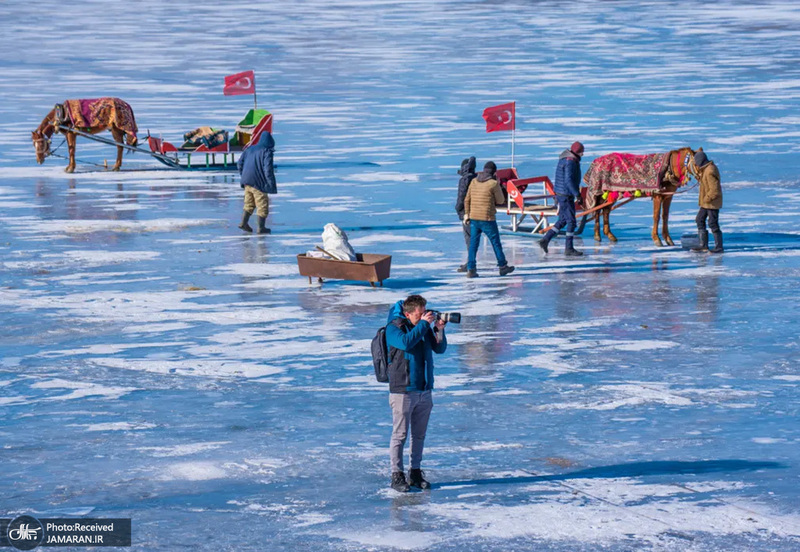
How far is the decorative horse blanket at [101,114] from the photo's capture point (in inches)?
1185

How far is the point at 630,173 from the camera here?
20875 millimetres

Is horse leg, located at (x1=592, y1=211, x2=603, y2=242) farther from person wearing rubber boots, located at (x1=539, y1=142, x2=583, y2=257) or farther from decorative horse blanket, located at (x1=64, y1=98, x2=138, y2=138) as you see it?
decorative horse blanket, located at (x1=64, y1=98, x2=138, y2=138)

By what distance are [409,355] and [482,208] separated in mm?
8893

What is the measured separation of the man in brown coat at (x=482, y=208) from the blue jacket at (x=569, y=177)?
6.59 feet

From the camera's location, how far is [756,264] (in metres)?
19.2

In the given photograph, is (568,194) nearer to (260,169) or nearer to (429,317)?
(260,169)

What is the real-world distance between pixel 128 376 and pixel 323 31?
54.7m

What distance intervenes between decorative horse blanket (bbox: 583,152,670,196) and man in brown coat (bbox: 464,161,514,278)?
3089 mm

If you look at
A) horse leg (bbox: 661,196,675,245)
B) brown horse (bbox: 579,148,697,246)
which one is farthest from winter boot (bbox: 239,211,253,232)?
horse leg (bbox: 661,196,675,245)

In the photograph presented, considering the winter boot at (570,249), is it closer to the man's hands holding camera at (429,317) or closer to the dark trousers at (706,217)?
the dark trousers at (706,217)

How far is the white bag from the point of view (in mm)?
17922

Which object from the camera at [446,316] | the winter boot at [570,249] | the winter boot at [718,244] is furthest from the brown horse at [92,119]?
the camera at [446,316]

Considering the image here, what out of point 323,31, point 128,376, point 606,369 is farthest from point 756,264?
point 323,31

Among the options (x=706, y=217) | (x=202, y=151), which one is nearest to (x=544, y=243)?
(x=706, y=217)
